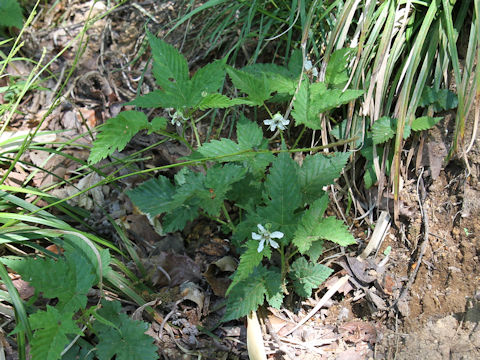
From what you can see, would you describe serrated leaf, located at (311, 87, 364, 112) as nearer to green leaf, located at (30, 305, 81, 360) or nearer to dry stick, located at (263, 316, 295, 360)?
dry stick, located at (263, 316, 295, 360)

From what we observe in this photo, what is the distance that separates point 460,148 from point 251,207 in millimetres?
922

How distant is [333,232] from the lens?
1580 millimetres

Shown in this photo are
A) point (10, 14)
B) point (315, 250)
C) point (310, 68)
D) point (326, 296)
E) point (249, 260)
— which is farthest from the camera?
point (10, 14)

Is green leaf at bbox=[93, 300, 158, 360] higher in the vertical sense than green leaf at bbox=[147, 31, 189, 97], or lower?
lower

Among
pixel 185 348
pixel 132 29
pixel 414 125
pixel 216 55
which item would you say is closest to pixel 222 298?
pixel 185 348

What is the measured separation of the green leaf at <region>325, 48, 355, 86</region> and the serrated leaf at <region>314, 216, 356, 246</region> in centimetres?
63

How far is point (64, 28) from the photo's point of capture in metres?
2.77

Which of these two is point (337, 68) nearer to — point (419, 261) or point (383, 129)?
point (383, 129)

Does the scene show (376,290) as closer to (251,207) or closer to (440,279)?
(440,279)

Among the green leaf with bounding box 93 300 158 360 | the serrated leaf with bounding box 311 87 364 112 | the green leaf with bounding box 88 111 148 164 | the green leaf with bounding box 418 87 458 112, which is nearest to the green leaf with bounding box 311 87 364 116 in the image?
the serrated leaf with bounding box 311 87 364 112

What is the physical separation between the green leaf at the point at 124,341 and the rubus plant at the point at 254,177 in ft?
1.03

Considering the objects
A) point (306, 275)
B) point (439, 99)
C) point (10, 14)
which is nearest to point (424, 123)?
point (439, 99)

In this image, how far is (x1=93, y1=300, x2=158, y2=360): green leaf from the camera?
1481 mm

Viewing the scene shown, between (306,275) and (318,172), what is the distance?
16.4 inches
